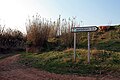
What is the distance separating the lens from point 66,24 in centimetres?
1766

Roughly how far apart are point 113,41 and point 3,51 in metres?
9.39

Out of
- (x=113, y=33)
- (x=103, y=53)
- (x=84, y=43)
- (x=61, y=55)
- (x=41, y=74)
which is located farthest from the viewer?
(x=113, y=33)

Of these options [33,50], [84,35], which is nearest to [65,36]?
[33,50]

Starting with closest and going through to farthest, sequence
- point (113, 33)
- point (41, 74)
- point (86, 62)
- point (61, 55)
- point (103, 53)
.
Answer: point (41, 74) < point (86, 62) < point (103, 53) < point (61, 55) < point (113, 33)

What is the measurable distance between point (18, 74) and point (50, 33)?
401 inches

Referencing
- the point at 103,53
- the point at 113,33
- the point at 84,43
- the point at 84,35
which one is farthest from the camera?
the point at 84,35

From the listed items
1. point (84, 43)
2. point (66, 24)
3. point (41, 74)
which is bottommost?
point (41, 74)

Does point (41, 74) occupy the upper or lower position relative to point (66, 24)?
lower

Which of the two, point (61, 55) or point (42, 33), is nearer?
point (61, 55)

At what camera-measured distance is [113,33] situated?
19328 mm

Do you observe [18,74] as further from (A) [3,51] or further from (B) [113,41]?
(A) [3,51]

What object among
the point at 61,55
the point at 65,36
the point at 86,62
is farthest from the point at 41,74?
the point at 65,36

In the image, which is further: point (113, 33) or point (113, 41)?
point (113, 33)

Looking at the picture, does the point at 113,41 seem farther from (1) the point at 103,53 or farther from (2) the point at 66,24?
(1) the point at 103,53
